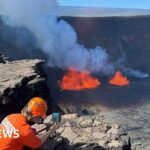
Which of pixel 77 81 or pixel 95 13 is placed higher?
pixel 95 13

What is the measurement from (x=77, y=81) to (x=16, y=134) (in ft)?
97.0

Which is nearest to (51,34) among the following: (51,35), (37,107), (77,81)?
(51,35)

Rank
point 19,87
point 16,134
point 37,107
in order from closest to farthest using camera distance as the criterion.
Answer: point 16,134
point 37,107
point 19,87

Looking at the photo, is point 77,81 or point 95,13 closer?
point 77,81

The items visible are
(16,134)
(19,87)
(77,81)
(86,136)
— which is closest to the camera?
(16,134)

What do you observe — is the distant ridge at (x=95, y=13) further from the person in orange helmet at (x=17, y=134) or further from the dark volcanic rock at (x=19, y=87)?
the person in orange helmet at (x=17, y=134)

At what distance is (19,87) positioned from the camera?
1464 cm

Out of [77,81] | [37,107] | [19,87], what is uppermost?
[19,87]

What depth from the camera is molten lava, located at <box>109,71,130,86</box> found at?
38.0 metres

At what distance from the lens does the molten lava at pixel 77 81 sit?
1305 inches

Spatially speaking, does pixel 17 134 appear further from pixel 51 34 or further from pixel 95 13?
pixel 95 13

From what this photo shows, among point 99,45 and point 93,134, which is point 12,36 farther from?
point 93,134

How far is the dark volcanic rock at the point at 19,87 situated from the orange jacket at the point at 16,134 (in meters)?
7.54

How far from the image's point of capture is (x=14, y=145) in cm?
632
